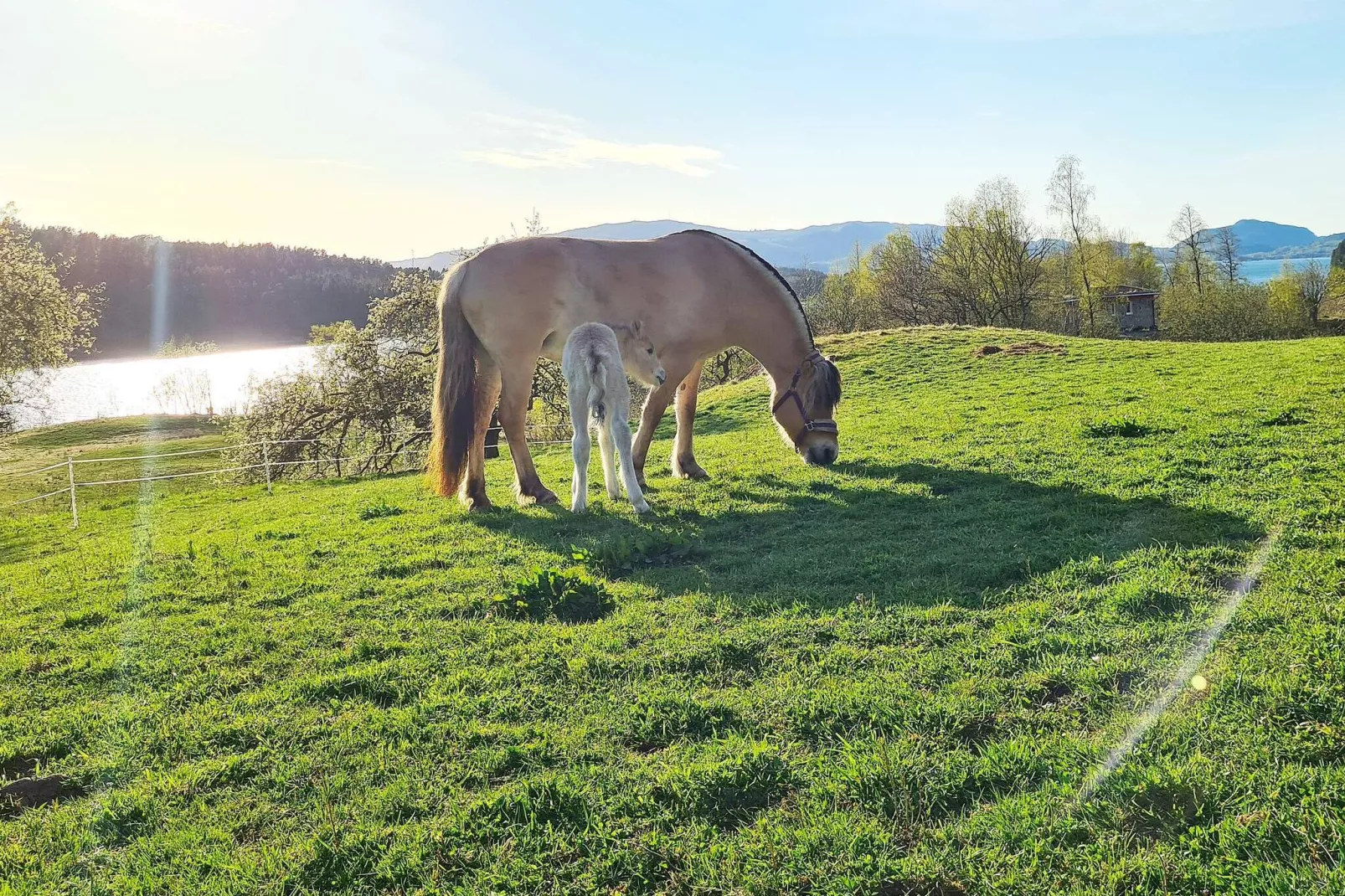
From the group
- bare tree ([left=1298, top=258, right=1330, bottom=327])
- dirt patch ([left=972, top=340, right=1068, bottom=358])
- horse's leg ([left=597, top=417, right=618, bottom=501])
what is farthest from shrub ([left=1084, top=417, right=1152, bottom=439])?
bare tree ([left=1298, top=258, right=1330, bottom=327])

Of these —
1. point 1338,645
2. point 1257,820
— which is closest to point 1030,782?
point 1257,820

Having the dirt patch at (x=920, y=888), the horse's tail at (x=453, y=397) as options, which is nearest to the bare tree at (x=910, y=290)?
the horse's tail at (x=453, y=397)

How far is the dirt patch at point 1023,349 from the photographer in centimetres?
2025

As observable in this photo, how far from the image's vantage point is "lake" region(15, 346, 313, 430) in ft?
199

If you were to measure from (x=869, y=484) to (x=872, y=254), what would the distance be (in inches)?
2239

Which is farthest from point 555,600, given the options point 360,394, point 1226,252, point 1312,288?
point 1226,252

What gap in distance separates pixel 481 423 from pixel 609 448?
199cm

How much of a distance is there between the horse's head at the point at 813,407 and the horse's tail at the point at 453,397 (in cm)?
393

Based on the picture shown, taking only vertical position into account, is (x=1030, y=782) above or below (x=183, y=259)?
below

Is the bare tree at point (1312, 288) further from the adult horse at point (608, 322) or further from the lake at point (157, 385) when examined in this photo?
the lake at point (157, 385)

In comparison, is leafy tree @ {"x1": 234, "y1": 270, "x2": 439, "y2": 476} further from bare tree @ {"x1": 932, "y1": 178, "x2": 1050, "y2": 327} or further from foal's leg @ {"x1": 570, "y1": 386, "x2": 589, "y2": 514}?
bare tree @ {"x1": 932, "y1": 178, "x2": 1050, "y2": 327}

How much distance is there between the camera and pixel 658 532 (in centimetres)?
679

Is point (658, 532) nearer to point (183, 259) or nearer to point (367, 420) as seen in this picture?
point (367, 420)

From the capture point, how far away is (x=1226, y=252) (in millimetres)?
72062
